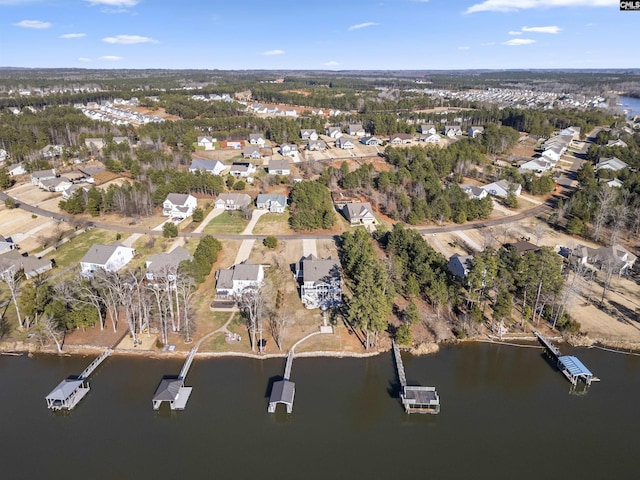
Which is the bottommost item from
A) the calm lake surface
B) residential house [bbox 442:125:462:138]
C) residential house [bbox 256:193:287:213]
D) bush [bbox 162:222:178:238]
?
the calm lake surface

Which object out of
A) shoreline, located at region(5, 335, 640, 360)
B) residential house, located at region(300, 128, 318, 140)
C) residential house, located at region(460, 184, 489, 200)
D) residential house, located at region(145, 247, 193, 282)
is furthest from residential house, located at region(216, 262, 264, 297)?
residential house, located at region(300, 128, 318, 140)

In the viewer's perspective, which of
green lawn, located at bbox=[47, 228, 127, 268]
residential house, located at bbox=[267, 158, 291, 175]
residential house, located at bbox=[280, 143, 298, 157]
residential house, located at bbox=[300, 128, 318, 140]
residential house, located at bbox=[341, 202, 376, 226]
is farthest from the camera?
residential house, located at bbox=[300, 128, 318, 140]

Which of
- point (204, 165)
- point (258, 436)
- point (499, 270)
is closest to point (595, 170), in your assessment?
point (499, 270)

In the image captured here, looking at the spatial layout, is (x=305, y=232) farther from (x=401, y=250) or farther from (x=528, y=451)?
(x=528, y=451)

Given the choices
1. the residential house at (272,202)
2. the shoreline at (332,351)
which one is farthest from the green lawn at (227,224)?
the shoreline at (332,351)

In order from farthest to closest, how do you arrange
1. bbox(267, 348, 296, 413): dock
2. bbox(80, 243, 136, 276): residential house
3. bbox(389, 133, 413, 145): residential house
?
bbox(389, 133, 413, 145): residential house, bbox(80, 243, 136, 276): residential house, bbox(267, 348, 296, 413): dock

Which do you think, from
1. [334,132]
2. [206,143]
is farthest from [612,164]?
[206,143]

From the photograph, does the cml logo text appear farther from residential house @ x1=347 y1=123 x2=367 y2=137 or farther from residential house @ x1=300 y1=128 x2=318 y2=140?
residential house @ x1=347 y1=123 x2=367 y2=137

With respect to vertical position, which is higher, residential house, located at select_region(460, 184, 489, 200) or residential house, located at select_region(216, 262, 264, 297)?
residential house, located at select_region(460, 184, 489, 200)
